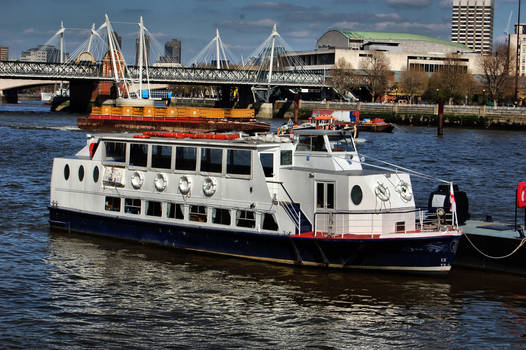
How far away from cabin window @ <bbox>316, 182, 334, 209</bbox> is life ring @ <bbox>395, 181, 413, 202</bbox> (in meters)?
2.09

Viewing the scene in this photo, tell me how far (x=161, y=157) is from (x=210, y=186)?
2.51m

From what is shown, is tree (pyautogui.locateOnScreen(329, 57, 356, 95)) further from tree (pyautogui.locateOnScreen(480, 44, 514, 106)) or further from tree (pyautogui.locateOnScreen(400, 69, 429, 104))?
tree (pyautogui.locateOnScreen(480, 44, 514, 106))

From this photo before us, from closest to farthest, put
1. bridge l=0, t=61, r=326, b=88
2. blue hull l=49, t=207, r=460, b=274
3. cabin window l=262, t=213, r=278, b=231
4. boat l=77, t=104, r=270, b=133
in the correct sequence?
Result: 1. blue hull l=49, t=207, r=460, b=274
2. cabin window l=262, t=213, r=278, b=231
3. boat l=77, t=104, r=270, b=133
4. bridge l=0, t=61, r=326, b=88

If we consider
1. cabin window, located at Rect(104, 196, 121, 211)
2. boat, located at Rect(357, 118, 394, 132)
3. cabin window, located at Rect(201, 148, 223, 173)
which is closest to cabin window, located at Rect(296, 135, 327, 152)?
cabin window, located at Rect(201, 148, 223, 173)

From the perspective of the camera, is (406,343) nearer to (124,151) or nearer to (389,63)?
(124,151)

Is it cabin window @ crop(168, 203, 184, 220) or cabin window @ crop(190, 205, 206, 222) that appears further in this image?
cabin window @ crop(168, 203, 184, 220)

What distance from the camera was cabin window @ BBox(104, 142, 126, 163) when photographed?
27.2 m

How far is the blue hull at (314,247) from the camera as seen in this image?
22.0 m

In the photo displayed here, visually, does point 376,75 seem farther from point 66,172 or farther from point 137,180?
point 137,180

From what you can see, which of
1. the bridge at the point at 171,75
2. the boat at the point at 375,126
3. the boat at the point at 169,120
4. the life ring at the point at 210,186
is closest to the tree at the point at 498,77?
the bridge at the point at 171,75

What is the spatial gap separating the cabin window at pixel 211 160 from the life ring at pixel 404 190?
5.56 metres

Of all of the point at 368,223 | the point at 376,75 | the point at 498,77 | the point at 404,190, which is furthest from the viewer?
the point at 376,75

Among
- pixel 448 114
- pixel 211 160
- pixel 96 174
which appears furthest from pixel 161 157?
pixel 448 114

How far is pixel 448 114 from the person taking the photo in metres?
117
